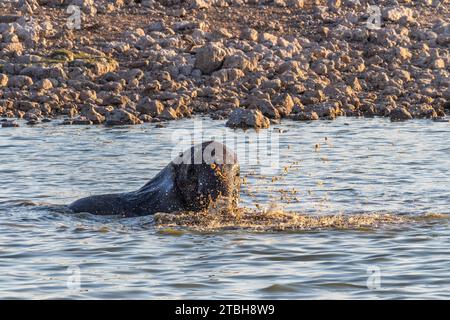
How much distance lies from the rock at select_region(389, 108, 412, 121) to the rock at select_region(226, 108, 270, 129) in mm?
2474

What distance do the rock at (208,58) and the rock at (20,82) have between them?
3286 millimetres

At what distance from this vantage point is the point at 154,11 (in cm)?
2748

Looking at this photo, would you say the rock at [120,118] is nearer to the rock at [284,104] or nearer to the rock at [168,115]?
the rock at [168,115]

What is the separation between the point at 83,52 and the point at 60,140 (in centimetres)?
552

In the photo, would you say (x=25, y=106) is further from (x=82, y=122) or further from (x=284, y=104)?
(x=284, y=104)

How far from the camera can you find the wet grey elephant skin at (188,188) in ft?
39.9

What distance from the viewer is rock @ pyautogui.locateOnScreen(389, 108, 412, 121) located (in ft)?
71.2

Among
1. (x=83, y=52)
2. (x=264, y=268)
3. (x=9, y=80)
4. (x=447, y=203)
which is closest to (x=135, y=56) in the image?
(x=83, y=52)

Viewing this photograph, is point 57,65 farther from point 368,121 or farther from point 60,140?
point 368,121

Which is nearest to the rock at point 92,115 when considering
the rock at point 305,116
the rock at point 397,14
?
the rock at point 305,116

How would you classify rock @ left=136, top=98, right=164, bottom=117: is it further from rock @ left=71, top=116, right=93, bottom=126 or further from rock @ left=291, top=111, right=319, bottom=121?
rock @ left=291, top=111, right=319, bottom=121

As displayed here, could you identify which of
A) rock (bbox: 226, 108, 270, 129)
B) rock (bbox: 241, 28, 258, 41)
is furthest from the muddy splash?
rock (bbox: 241, 28, 258, 41)

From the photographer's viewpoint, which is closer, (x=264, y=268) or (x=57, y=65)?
(x=264, y=268)

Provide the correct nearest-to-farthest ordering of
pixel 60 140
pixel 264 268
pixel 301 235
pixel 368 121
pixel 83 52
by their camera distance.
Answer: pixel 264 268
pixel 301 235
pixel 60 140
pixel 368 121
pixel 83 52
